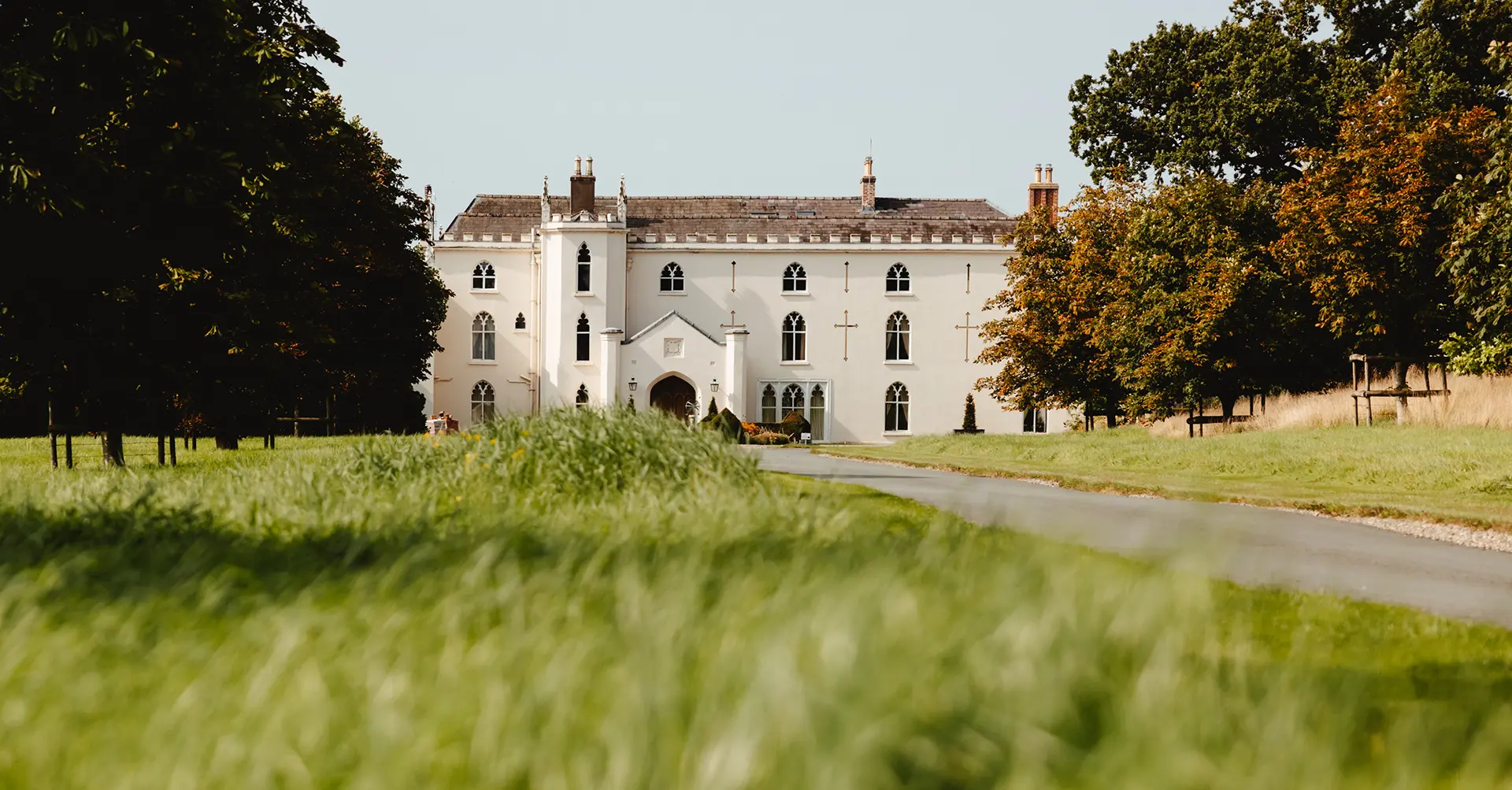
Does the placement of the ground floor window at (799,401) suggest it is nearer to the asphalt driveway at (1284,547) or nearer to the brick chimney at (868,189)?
the brick chimney at (868,189)

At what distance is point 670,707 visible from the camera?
245 cm

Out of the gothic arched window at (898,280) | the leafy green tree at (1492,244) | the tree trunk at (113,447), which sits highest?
the gothic arched window at (898,280)

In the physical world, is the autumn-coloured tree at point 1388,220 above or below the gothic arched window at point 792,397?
above

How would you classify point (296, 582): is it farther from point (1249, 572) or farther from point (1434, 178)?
point (1434, 178)

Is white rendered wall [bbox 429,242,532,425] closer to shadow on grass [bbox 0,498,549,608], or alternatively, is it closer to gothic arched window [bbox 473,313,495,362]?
gothic arched window [bbox 473,313,495,362]

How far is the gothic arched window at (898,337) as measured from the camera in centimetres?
Result: 5853

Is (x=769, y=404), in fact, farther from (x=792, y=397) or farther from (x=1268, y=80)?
(x=1268, y=80)

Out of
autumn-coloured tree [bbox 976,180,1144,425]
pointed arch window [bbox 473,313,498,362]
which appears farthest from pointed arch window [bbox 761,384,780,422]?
autumn-coloured tree [bbox 976,180,1144,425]

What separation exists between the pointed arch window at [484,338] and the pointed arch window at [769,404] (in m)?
13.0

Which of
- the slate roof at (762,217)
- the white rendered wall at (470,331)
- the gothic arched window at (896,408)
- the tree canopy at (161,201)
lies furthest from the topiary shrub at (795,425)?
the tree canopy at (161,201)

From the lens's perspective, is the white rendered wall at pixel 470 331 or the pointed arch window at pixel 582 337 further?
the white rendered wall at pixel 470 331

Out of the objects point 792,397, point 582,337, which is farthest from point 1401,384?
point 582,337

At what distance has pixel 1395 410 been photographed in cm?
2638

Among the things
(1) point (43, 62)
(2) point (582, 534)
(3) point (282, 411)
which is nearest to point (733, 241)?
(3) point (282, 411)
